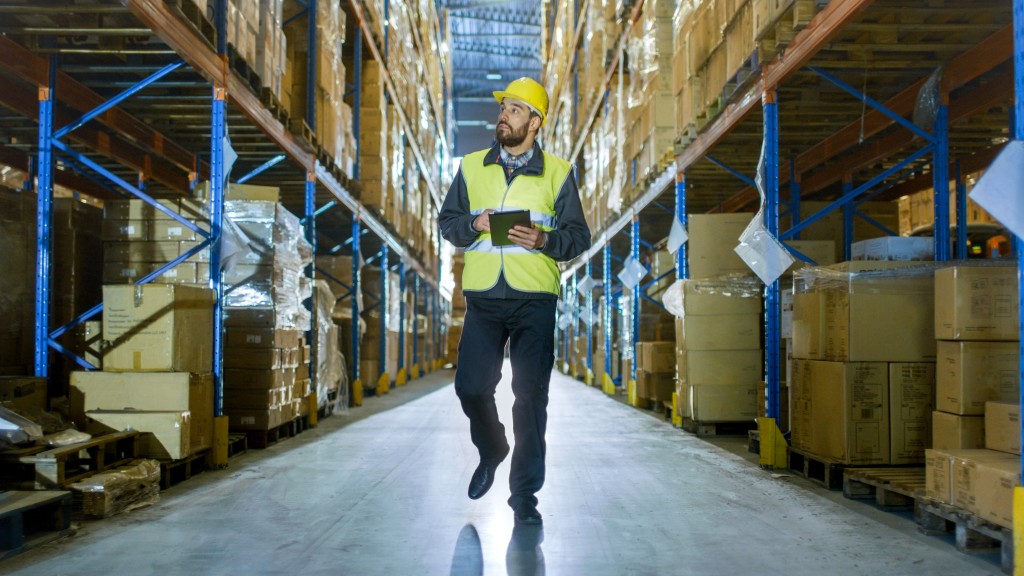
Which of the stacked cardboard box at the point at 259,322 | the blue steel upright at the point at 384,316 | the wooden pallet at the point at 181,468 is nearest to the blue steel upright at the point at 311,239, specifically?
the stacked cardboard box at the point at 259,322

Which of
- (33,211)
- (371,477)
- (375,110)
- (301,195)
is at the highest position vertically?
(375,110)

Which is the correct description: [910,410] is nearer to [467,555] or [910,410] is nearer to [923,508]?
[923,508]

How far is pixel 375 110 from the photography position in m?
12.0

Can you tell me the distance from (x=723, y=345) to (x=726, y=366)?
7.2 inches

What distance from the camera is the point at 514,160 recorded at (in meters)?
3.59

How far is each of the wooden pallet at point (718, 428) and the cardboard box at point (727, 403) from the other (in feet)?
0.23

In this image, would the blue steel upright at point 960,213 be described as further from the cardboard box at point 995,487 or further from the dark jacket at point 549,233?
the dark jacket at point 549,233

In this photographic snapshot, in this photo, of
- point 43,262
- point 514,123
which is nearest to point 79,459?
point 43,262

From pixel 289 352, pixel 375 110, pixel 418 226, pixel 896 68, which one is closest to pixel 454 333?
pixel 418 226

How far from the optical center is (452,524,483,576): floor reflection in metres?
2.85

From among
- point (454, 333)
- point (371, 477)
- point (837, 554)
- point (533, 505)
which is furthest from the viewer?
point (454, 333)

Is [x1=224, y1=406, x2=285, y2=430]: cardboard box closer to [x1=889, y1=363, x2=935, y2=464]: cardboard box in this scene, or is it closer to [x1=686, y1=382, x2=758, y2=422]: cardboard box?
[x1=686, y1=382, x2=758, y2=422]: cardboard box

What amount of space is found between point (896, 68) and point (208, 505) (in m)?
4.93

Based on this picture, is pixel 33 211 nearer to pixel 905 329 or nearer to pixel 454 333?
pixel 905 329
